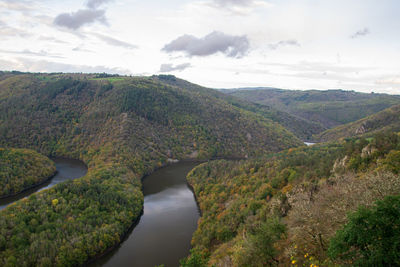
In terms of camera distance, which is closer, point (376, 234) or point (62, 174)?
point (376, 234)

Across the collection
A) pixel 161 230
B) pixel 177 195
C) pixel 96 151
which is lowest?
pixel 177 195

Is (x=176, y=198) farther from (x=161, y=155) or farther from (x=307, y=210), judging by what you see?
(x=307, y=210)

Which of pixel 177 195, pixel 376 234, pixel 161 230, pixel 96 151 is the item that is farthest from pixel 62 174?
pixel 376 234

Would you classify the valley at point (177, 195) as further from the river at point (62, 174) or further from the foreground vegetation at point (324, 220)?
the river at point (62, 174)

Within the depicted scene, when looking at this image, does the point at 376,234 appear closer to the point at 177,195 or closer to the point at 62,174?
the point at 177,195

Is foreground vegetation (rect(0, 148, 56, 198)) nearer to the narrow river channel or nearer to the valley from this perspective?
the valley

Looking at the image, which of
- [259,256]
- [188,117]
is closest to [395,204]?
[259,256]
